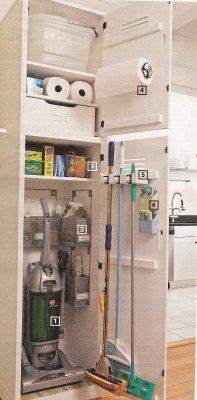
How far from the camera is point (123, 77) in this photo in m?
2.30

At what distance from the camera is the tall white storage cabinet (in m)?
2.21

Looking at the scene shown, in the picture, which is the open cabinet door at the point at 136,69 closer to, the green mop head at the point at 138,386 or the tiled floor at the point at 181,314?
the green mop head at the point at 138,386

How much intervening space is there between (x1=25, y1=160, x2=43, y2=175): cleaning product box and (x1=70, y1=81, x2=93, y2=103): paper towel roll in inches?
18.5

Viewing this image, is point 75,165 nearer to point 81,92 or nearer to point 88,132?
point 88,132

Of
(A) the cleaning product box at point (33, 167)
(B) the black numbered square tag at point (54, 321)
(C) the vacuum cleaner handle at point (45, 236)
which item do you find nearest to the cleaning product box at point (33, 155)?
(A) the cleaning product box at point (33, 167)

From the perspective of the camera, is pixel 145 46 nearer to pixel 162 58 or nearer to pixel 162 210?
pixel 162 58

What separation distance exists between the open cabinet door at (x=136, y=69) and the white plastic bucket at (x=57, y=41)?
0.64ft

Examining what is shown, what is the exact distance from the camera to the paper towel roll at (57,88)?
253 cm

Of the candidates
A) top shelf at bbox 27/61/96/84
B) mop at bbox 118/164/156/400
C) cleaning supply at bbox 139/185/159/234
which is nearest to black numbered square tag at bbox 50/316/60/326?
mop at bbox 118/164/156/400

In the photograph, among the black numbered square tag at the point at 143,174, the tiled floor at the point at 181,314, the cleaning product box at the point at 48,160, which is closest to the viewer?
the black numbered square tag at the point at 143,174

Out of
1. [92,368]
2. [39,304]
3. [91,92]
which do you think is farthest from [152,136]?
[92,368]

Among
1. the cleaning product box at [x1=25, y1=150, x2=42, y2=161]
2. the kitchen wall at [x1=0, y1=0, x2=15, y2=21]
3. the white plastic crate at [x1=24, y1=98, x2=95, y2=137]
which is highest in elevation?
the kitchen wall at [x1=0, y1=0, x2=15, y2=21]

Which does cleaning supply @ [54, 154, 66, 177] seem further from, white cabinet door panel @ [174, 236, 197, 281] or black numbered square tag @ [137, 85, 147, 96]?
white cabinet door panel @ [174, 236, 197, 281]

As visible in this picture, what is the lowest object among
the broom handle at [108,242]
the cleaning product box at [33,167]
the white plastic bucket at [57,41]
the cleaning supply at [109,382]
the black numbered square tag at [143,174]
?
the cleaning supply at [109,382]
